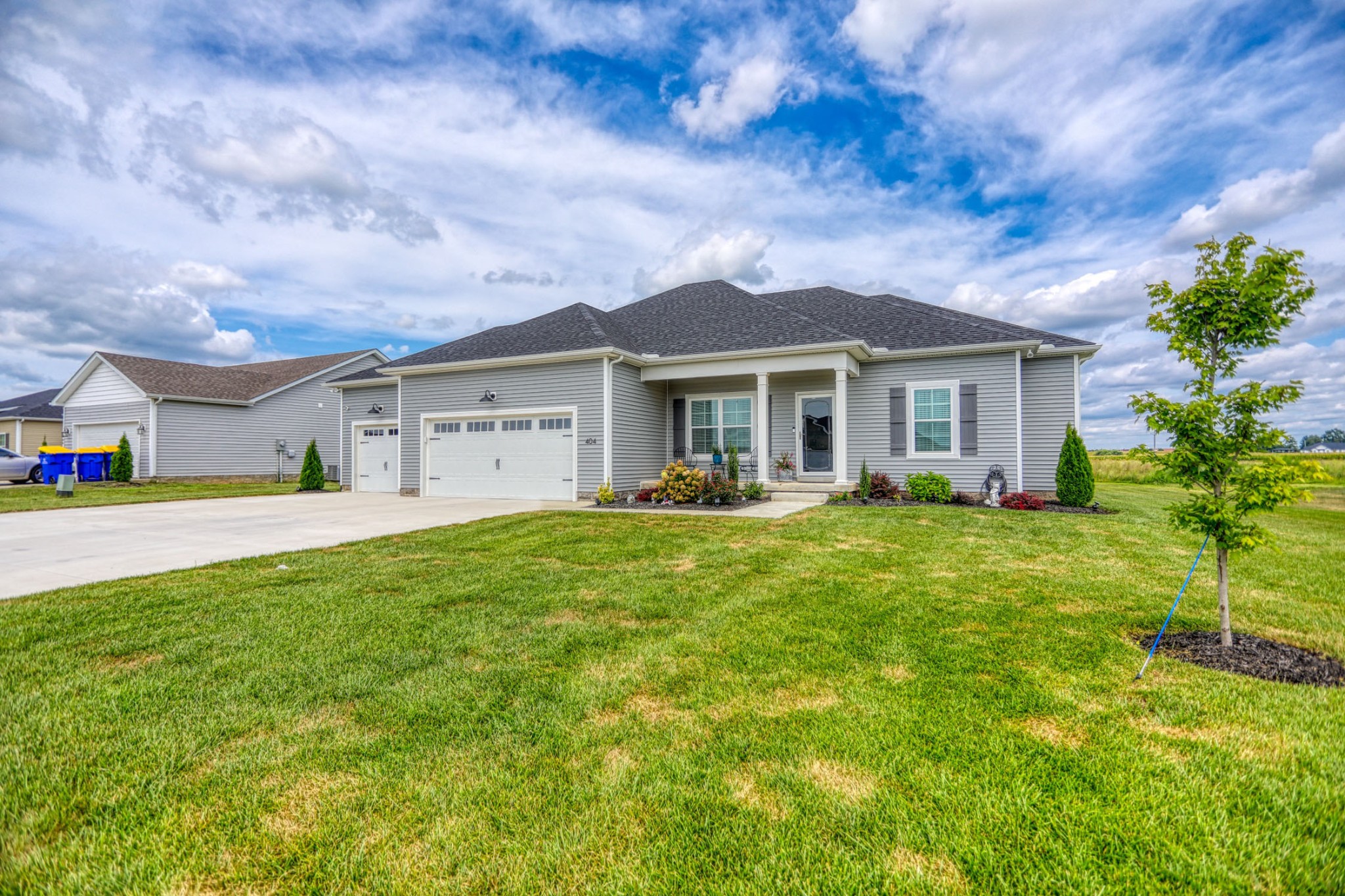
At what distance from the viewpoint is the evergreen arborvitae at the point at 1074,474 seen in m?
10.8

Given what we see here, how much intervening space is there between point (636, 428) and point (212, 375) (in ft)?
68.8

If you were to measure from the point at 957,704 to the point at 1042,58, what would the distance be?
37.7 ft

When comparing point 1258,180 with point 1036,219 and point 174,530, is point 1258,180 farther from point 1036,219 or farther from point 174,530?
point 174,530

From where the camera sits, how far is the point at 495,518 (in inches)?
376

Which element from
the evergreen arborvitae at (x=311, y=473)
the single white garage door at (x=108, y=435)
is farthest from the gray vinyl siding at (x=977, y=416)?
the single white garage door at (x=108, y=435)

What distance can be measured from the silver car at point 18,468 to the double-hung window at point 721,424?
24.4 m

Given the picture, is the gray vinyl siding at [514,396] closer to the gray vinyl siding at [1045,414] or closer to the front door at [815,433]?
the front door at [815,433]

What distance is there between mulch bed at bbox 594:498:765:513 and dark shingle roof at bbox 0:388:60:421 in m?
33.6

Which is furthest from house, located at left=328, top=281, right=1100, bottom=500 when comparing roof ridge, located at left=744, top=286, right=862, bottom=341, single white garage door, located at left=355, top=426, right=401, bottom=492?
single white garage door, located at left=355, top=426, right=401, bottom=492

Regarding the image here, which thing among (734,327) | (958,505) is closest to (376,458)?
(734,327)

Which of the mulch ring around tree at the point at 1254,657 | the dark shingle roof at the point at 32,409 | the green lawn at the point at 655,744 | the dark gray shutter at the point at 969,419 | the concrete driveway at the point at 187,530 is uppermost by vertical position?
the dark shingle roof at the point at 32,409

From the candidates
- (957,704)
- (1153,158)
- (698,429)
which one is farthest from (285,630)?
(1153,158)

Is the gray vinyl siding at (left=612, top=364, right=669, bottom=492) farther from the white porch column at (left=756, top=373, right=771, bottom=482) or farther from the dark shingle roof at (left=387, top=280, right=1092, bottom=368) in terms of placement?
the white porch column at (left=756, top=373, right=771, bottom=482)

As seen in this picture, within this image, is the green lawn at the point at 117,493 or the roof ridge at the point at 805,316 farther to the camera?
the green lawn at the point at 117,493
